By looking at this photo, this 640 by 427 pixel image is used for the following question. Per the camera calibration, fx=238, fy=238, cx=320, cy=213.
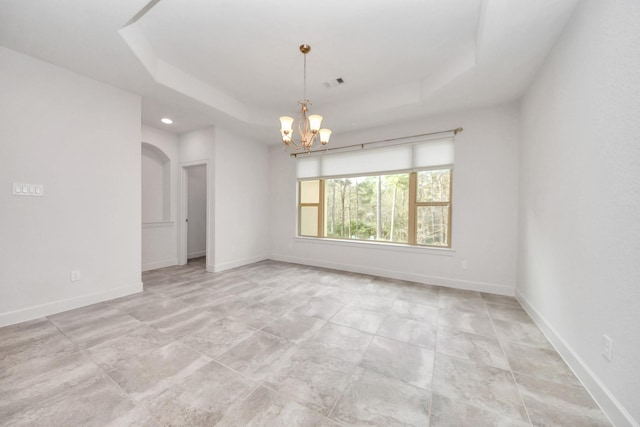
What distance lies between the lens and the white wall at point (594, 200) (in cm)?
132

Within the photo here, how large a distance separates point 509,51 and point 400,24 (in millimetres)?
1108

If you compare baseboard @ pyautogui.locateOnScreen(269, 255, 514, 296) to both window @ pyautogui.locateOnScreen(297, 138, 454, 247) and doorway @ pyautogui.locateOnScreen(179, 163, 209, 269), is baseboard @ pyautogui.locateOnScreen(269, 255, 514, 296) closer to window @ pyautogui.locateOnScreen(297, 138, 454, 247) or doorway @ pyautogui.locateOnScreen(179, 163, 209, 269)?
window @ pyautogui.locateOnScreen(297, 138, 454, 247)

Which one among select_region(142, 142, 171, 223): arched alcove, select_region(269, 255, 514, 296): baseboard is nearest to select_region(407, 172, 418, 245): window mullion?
select_region(269, 255, 514, 296): baseboard

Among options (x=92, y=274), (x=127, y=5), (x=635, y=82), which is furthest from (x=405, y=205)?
(x=92, y=274)

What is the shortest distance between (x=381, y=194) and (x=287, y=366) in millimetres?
3402

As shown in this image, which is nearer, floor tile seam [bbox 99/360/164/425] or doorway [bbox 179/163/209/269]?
floor tile seam [bbox 99/360/164/425]

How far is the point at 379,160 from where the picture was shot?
4484mm

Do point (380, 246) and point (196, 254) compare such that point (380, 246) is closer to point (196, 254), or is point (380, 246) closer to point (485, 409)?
point (485, 409)

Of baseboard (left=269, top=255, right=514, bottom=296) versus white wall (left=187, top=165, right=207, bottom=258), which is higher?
white wall (left=187, top=165, right=207, bottom=258)

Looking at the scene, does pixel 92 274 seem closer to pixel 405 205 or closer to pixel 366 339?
pixel 366 339

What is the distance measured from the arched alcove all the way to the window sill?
116 inches

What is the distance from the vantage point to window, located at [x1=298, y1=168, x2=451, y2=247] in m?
4.01

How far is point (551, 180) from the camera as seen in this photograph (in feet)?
7.61

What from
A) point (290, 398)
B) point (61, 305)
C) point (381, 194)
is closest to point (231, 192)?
point (61, 305)
